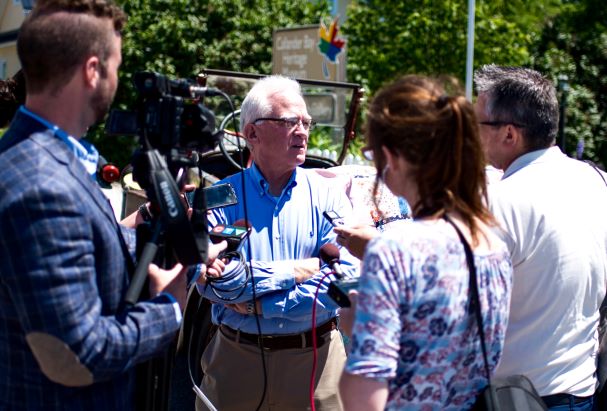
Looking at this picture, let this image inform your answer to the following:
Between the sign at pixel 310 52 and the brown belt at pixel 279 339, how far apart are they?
511 inches

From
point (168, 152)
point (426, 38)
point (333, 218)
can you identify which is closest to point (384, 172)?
point (168, 152)

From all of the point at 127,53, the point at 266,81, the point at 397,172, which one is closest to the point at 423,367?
the point at 397,172

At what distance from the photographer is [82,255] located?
6.00 feet

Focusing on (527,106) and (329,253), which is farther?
(329,253)

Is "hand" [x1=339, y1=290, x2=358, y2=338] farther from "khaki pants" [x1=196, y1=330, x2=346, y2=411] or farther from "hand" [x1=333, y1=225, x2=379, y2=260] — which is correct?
"khaki pants" [x1=196, y1=330, x2=346, y2=411]

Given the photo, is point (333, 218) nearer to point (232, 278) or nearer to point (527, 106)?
point (232, 278)

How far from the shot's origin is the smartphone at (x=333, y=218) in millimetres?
3106

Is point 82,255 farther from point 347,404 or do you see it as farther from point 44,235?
point 347,404

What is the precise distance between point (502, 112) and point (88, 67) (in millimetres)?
1508

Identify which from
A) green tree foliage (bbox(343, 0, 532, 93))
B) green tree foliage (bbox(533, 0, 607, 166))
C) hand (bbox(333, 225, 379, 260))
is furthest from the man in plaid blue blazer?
green tree foliage (bbox(533, 0, 607, 166))

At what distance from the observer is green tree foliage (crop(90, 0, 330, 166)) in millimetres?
16891

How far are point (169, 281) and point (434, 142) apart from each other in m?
0.79

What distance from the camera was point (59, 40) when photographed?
6.22 ft

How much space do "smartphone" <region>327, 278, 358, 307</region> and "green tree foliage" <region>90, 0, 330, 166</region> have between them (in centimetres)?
1464
